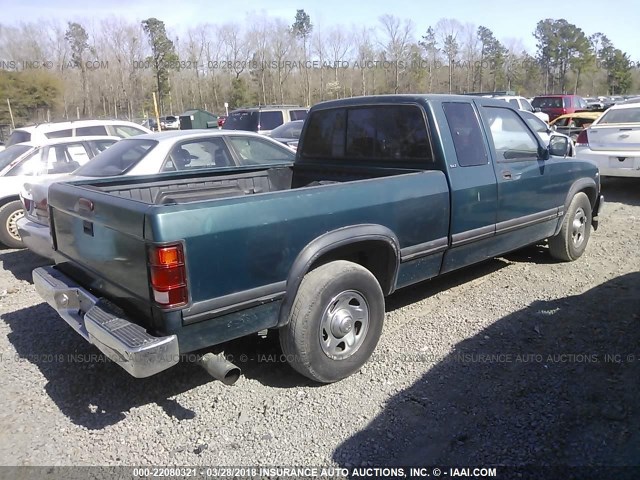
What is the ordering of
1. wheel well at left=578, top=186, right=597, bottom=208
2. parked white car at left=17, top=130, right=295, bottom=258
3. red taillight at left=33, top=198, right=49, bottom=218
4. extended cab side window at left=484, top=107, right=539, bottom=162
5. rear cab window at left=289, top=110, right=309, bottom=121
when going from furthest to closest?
rear cab window at left=289, top=110, right=309, bottom=121 < wheel well at left=578, top=186, right=597, bottom=208 < parked white car at left=17, top=130, right=295, bottom=258 < red taillight at left=33, top=198, right=49, bottom=218 < extended cab side window at left=484, top=107, right=539, bottom=162

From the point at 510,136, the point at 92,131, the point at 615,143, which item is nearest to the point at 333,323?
the point at 510,136

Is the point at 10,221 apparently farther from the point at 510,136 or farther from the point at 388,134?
the point at 510,136

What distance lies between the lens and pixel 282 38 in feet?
167

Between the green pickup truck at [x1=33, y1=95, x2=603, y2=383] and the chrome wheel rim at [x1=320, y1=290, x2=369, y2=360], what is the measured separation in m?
0.01

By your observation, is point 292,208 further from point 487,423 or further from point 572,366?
point 572,366

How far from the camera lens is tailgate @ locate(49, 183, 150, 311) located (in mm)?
2850

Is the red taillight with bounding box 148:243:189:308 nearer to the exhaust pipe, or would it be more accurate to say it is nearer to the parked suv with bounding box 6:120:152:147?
the exhaust pipe

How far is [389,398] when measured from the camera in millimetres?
3416

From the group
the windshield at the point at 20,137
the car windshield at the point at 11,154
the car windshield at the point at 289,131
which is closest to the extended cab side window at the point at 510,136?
the car windshield at the point at 11,154

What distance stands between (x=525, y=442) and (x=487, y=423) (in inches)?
9.7

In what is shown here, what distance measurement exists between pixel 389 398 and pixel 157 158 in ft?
13.3

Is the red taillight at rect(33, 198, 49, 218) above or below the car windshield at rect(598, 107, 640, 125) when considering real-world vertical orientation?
below

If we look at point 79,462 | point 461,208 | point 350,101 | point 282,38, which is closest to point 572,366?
point 461,208

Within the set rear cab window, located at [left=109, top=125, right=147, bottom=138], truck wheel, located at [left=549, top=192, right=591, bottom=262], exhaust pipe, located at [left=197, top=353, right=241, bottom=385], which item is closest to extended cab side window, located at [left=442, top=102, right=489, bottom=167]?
truck wheel, located at [left=549, top=192, right=591, bottom=262]
